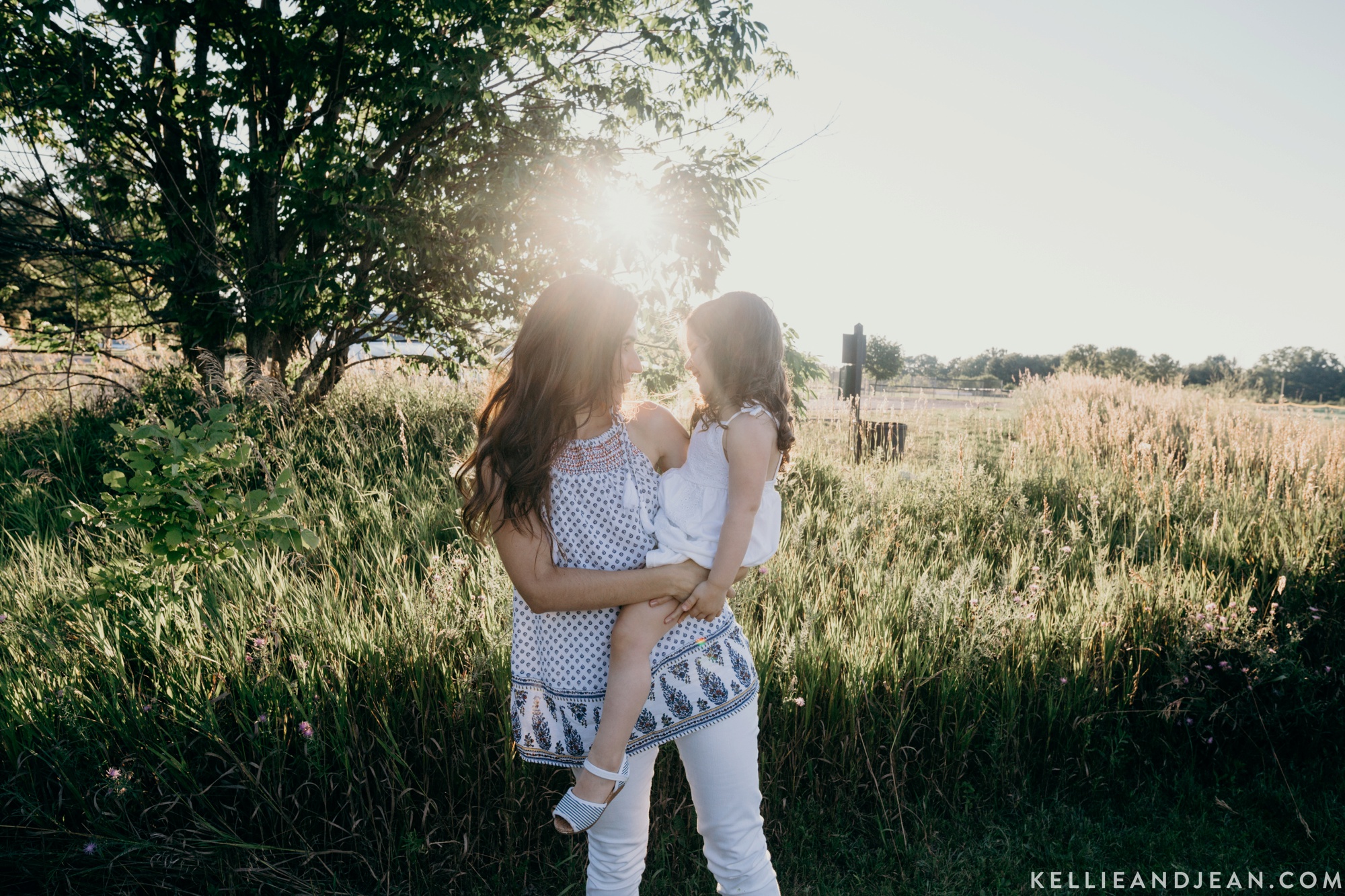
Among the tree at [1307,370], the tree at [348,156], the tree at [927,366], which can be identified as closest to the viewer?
the tree at [348,156]

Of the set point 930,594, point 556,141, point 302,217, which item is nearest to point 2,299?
point 302,217

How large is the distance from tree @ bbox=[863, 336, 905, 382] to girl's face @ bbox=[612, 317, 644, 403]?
35.9m

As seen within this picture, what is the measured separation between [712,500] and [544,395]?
464 millimetres

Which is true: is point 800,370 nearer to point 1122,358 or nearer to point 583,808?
point 583,808

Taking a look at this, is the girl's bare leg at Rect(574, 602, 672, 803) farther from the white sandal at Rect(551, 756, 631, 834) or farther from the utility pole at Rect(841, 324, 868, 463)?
the utility pole at Rect(841, 324, 868, 463)

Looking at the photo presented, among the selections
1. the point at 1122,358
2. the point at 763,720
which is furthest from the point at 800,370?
the point at 1122,358

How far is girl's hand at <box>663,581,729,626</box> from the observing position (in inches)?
60.0

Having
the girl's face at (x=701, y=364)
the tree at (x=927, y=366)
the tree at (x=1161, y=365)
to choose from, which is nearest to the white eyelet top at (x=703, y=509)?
the girl's face at (x=701, y=364)

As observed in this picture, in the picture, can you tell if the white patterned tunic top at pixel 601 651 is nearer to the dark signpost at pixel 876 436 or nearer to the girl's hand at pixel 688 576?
the girl's hand at pixel 688 576

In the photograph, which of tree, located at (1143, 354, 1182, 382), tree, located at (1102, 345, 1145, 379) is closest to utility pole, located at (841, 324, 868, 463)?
tree, located at (1102, 345, 1145, 379)

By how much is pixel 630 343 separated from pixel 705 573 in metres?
0.57

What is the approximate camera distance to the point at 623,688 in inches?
57.9

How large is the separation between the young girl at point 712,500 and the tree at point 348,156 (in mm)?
3410

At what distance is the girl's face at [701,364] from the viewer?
5.63ft
